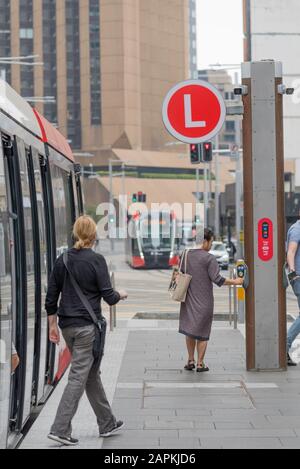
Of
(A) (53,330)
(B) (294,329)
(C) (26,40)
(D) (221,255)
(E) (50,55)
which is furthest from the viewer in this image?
(C) (26,40)

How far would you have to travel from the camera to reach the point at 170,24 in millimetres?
139000

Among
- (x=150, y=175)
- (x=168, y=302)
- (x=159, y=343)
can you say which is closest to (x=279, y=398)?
(x=159, y=343)

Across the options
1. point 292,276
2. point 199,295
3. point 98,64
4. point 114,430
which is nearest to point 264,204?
point 292,276

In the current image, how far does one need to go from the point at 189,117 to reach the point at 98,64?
121 m

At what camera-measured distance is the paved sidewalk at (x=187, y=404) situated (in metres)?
7.75

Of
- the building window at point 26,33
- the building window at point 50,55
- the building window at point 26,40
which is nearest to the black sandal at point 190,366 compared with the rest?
the building window at point 50,55

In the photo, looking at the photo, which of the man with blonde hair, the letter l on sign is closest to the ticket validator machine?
the letter l on sign

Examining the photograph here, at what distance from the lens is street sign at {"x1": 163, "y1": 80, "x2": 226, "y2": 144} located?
36.4 ft

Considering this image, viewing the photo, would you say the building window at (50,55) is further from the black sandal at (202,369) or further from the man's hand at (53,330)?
the man's hand at (53,330)

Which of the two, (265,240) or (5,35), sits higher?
(5,35)

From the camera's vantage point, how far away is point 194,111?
11.2 metres

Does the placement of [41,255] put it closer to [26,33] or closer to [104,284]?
[104,284]

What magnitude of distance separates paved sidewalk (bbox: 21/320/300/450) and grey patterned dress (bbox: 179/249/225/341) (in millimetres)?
489

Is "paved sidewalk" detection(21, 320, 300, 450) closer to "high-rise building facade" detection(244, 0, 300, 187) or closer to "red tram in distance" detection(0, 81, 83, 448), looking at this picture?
"red tram in distance" detection(0, 81, 83, 448)
